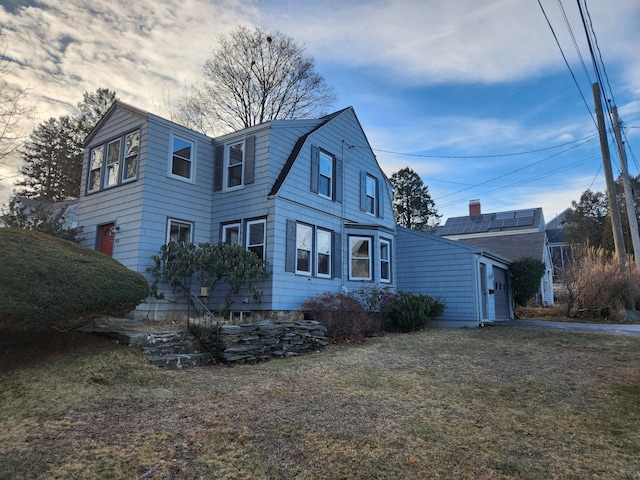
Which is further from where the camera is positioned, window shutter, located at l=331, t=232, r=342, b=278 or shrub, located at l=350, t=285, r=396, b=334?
window shutter, located at l=331, t=232, r=342, b=278

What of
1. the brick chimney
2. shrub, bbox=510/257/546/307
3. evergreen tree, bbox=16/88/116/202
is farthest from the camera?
the brick chimney

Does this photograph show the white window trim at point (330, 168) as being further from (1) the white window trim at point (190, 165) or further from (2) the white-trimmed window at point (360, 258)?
(1) the white window trim at point (190, 165)

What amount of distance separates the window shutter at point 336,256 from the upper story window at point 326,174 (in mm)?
1341

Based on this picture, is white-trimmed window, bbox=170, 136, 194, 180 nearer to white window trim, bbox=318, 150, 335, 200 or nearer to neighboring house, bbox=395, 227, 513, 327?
white window trim, bbox=318, 150, 335, 200

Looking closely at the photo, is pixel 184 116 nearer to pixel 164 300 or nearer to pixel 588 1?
pixel 164 300

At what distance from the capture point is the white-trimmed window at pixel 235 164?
12482 millimetres

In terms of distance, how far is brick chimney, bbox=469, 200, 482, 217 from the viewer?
121 ft

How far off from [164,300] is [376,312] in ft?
20.8

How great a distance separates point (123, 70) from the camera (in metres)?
12.5

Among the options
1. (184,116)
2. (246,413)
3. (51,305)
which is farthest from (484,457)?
(184,116)

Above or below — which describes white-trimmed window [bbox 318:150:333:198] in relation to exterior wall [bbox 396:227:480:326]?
above

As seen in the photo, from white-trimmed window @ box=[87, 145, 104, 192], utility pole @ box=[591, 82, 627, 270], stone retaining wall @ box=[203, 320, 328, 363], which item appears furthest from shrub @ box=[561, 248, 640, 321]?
white-trimmed window @ box=[87, 145, 104, 192]

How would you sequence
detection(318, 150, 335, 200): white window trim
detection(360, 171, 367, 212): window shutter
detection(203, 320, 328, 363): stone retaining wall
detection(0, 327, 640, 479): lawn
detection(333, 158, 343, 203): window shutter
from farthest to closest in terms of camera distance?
detection(360, 171, 367, 212): window shutter < detection(333, 158, 343, 203): window shutter < detection(318, 150, 335, 200): white window trim < detection(203, 320, 328, 363): stone retaining wall < detection(0, 327, 640, 479): lawn

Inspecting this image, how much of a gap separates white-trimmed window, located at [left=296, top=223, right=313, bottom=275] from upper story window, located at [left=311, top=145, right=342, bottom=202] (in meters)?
1.34
